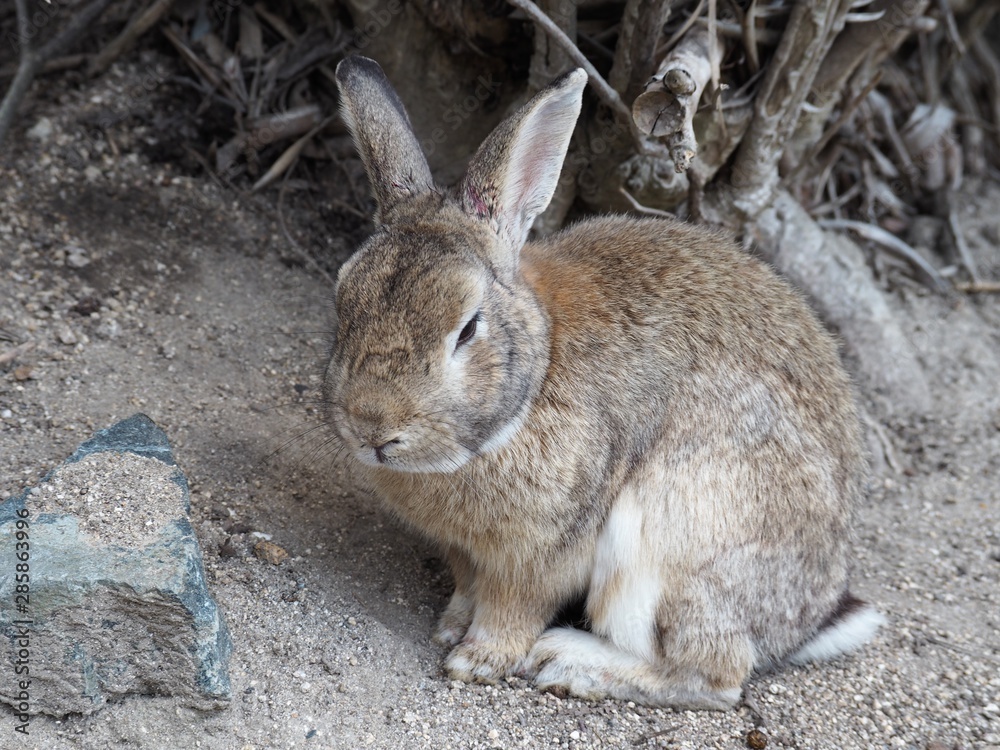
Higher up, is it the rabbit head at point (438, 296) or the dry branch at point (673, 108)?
the dry branch at point (673, 108)

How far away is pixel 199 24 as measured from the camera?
666cm

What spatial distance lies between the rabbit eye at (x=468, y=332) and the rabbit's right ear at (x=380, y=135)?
2.40 feet

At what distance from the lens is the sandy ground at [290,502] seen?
4.01 m

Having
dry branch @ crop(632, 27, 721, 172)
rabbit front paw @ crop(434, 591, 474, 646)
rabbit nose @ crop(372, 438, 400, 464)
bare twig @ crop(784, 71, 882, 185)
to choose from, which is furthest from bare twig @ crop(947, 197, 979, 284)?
rabbit nose @ crop(372, 438, 400, 464)

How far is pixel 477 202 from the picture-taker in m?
4.03

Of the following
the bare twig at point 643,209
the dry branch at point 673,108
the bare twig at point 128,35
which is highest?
the dry branch at point 673,108

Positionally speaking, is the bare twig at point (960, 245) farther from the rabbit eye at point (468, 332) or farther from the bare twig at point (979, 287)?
the rabbit eye at point (468, 332)

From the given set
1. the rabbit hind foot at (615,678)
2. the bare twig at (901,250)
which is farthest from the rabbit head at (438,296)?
the bare twig at (901,250)

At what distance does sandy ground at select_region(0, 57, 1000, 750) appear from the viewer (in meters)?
4.01

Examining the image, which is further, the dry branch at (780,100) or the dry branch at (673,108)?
the dry branch at (780,100)

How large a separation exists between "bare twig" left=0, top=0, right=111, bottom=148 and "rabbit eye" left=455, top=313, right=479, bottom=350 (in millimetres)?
3573

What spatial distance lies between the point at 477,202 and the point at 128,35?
3.71 meters

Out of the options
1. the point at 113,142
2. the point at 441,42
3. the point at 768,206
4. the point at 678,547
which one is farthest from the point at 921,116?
the point at 113,142

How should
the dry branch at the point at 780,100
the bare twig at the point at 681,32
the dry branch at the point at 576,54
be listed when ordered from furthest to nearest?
the dry branch at the point at 780,100
the bare twig at the point at 681,32
the dry branch at the point at 576,54
